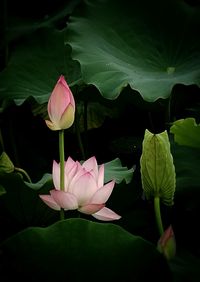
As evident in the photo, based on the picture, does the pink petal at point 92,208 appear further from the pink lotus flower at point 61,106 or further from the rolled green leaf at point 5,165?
the rolled green leaf at point 5,165

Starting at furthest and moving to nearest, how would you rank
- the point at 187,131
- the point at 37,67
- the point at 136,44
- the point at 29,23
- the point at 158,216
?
the point at 29,23 < the point at 37,67 < the point at 136,44 < the point at 187,131 < the point at 158,216

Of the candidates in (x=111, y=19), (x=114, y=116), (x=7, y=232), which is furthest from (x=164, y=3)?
(x=7, y=232)

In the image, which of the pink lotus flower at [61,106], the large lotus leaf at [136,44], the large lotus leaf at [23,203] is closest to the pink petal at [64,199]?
the pink lotus flower at [61,106]

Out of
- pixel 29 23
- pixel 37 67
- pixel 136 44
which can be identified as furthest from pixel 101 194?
pixel 29 23

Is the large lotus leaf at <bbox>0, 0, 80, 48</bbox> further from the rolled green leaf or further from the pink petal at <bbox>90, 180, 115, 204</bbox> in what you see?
the pink petal at <bbox>90, 180, 115, 204</bbox>

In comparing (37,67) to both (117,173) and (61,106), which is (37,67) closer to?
(117,173)
